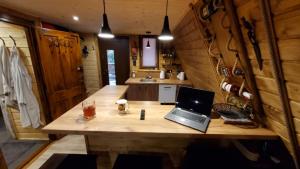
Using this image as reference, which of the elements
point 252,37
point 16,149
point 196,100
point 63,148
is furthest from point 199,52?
point 16,149

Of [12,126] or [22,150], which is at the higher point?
[12,126]

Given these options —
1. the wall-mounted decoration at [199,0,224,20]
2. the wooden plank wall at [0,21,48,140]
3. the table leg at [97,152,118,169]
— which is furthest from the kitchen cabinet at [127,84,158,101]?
the wall-mounted decoration at [199,0,224,20]

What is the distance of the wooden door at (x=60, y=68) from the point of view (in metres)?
2.50

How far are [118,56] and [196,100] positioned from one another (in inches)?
141

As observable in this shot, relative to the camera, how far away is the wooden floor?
220cm

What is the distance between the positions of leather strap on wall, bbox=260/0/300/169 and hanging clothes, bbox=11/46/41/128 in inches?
114

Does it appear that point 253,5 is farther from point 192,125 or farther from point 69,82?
point 69,82

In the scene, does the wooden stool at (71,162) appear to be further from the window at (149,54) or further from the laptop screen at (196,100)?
the window at (149,54)

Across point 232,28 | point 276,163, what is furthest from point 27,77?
point 276,163

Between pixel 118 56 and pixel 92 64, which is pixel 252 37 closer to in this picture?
pixel 118 56

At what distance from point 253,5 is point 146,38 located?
361 cm

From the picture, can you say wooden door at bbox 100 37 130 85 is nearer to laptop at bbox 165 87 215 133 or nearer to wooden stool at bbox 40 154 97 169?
laptop at bbox 165 87 215 133

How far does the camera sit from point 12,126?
2.58 m

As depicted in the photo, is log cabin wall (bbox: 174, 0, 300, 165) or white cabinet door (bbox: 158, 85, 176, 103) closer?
log cabin wall (bbox: 174, 0, 300, 165)
